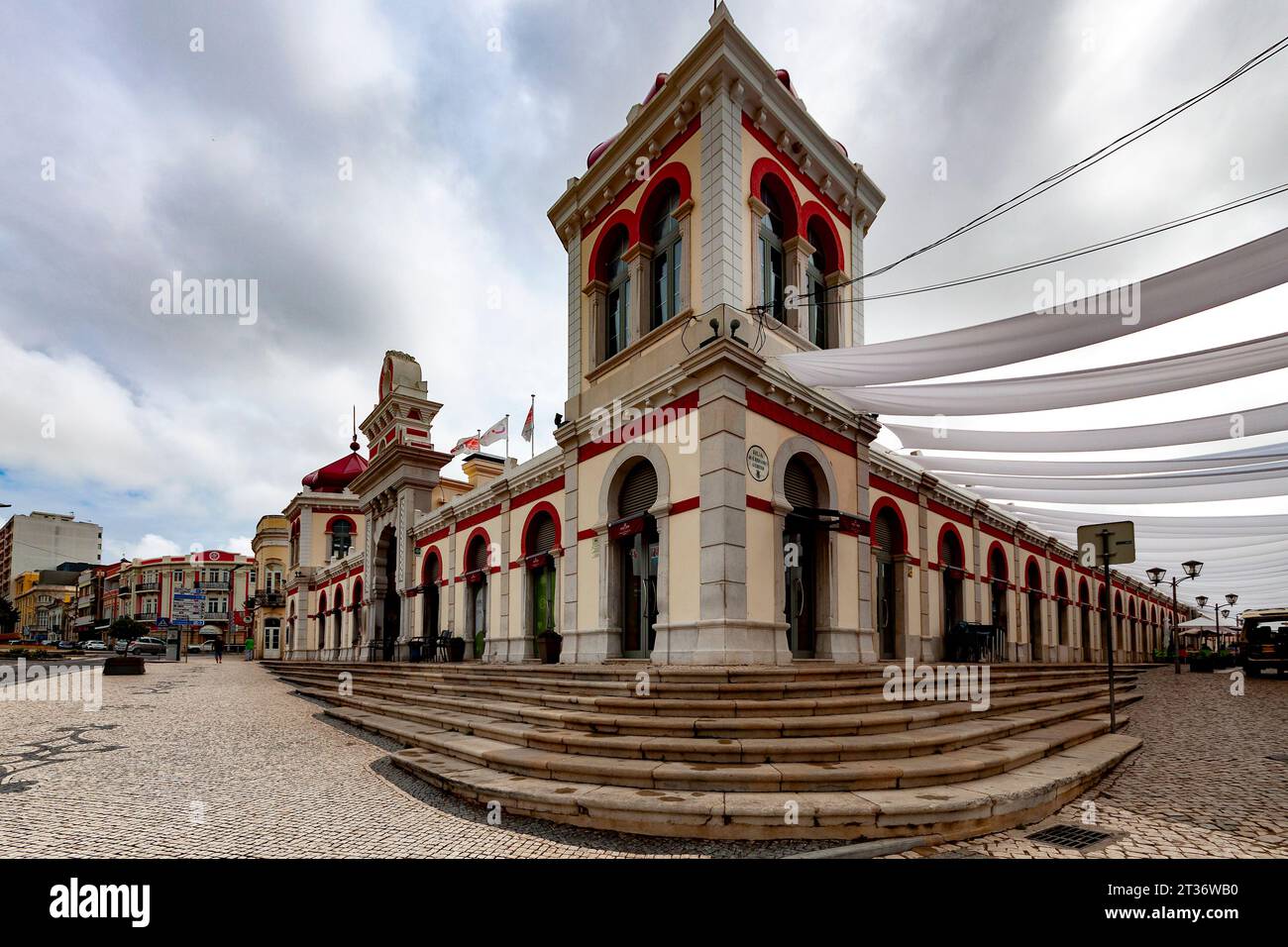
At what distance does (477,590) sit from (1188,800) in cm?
1526

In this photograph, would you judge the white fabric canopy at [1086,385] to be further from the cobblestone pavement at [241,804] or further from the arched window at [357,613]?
the arched window at [357,613]

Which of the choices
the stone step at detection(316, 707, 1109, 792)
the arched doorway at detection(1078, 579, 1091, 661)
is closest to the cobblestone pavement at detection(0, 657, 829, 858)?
the stone step at detection(316, 707, 1109, 792)

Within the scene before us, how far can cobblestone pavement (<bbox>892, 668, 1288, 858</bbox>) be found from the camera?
4.10 m

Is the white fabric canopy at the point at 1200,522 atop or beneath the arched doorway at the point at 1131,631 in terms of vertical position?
atop

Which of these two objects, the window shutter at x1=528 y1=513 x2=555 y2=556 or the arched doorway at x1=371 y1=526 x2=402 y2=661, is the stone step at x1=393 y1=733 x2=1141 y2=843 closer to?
the window shutter at x1=528 y1=513 x2=555 y2=556

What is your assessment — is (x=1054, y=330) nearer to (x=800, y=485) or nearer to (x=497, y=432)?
(x=800, y=485)

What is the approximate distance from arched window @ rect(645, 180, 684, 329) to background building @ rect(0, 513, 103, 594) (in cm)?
12293

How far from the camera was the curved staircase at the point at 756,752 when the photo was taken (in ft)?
14.8

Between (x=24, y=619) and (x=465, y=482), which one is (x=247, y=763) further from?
(x=24, y=619)

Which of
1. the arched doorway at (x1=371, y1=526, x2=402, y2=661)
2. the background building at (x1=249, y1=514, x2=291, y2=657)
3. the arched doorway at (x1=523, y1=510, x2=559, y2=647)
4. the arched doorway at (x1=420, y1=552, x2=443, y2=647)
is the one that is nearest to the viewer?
the arched doorway at (x1=523, y1=510, x2=559, y2=647)

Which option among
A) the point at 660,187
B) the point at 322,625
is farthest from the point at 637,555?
the point at 322,625

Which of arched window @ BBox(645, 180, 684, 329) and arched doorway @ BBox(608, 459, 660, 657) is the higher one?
arched window @ BBox(645, 180, 684, 329)

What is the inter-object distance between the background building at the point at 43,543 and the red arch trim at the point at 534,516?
387 feet

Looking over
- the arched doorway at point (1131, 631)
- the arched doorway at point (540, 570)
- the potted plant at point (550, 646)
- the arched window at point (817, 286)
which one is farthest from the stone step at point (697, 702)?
the arched doorway at point (1131, 631)
